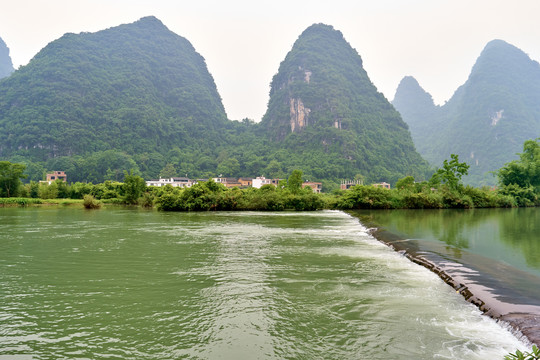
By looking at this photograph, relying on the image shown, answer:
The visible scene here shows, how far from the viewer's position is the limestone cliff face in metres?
152

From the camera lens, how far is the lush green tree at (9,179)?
151ft

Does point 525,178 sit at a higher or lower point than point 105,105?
lower

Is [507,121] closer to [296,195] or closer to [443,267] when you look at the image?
[296,195]

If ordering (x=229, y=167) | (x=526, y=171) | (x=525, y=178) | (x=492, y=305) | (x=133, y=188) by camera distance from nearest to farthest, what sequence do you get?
(x=492, y=305) → (x=526, y=171) → (x=525, y=178) → (x=133, y=188) → (x=229, y=167)

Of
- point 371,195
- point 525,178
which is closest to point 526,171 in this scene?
point 525,178

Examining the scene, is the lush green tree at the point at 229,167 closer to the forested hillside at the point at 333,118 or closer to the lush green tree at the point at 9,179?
the forested hillside at the point at 333,118

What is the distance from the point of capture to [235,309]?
654 centimetres

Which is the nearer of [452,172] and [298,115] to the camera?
[452,172]

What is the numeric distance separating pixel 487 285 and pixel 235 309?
17.6ft

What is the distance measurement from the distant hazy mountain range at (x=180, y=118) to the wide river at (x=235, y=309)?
9573 centimetres

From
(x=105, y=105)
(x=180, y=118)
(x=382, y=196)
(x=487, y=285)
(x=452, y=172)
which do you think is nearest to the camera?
(x=487, y=285)

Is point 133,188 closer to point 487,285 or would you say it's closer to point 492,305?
point 487,285

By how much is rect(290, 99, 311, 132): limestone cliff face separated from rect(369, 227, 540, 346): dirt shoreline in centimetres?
14444

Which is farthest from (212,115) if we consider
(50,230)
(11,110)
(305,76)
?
(50,230)
